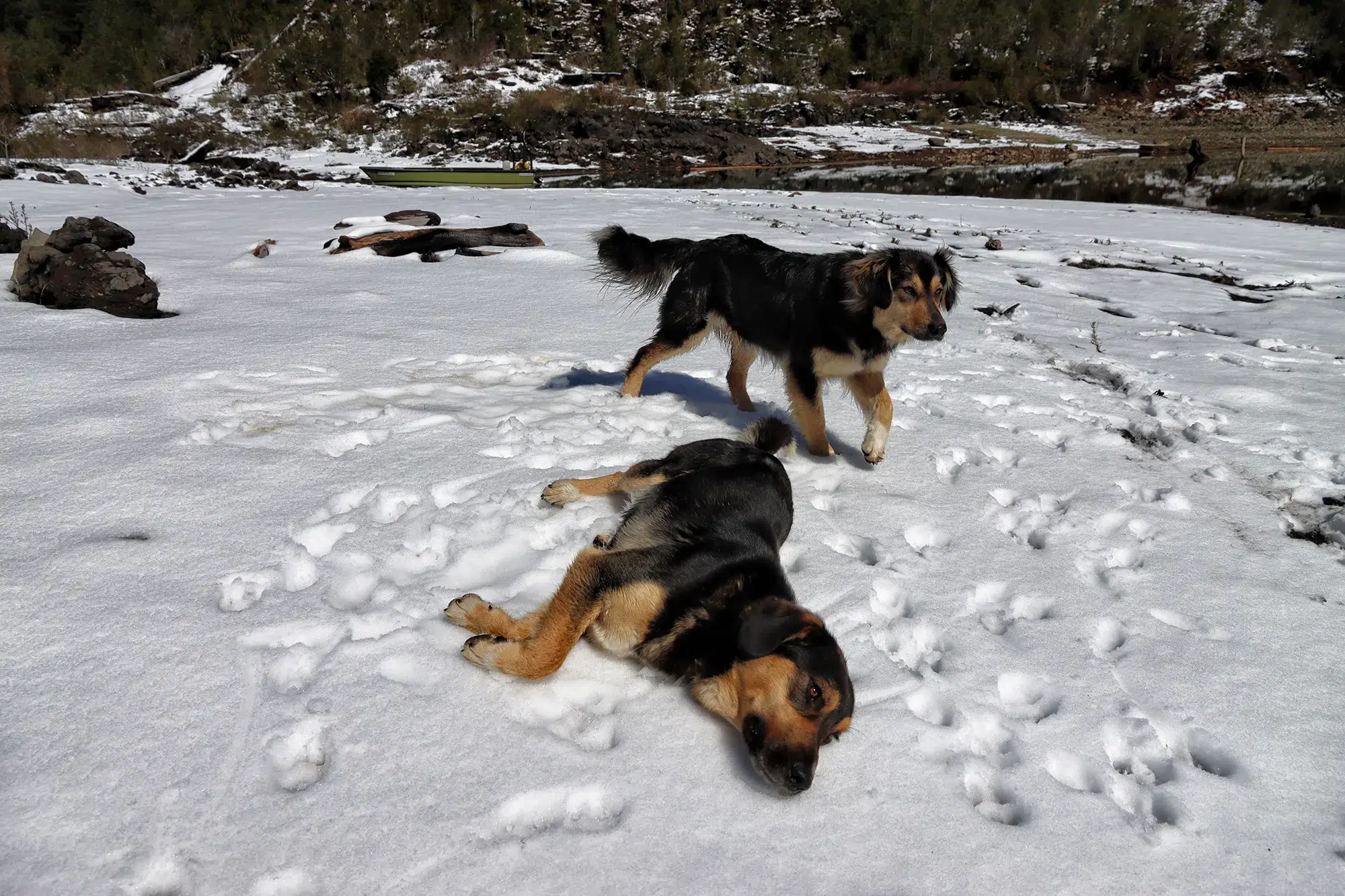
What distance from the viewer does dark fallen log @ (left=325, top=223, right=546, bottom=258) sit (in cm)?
862

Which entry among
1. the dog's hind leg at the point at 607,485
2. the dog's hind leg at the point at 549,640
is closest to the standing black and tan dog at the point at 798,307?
the dog's hind leg at the point at 607,485

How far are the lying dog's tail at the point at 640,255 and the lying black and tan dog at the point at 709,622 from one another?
2.56m

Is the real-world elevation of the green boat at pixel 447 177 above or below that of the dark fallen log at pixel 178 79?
below

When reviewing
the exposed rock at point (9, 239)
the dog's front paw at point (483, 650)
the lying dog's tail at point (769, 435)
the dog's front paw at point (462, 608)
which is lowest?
the dog's front paw at point (483, 650)

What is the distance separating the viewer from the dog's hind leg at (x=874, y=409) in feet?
13.8

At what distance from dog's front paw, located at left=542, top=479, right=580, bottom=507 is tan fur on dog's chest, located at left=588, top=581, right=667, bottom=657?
3.26 feet

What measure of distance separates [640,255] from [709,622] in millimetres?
3512

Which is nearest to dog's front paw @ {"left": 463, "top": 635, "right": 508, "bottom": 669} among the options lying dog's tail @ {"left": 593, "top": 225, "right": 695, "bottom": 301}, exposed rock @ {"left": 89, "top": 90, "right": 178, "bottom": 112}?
lying dog's tail @ {"left": 593, "top": 225, "right": 695, "bottom": 301}

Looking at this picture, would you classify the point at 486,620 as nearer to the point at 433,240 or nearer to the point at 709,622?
the point at 709,622

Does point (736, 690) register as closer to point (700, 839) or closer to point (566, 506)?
point (700, 839)

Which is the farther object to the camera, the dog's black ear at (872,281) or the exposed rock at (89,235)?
the exposed rock at (89,235)

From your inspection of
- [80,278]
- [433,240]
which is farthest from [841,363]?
[433,240]

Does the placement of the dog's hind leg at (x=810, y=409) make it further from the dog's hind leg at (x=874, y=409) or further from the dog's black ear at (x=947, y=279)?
the dog's black ear at (x=947, y=279)

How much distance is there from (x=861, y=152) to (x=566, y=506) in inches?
1286
